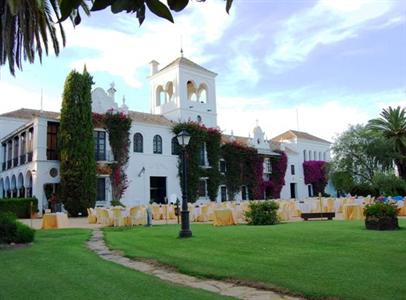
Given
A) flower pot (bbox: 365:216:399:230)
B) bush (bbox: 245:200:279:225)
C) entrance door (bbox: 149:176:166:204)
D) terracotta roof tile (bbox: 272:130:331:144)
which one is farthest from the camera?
terracotta roof tile (bbox: 272:130:331:144)

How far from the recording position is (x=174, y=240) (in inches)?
510

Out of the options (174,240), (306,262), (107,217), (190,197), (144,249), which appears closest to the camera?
(306,262)

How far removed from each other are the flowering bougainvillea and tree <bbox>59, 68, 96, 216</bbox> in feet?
96.5

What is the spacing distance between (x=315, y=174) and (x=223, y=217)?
3731 centimetres

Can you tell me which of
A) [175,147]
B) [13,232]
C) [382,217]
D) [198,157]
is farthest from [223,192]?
[13,232]

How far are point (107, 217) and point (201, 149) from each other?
19.9 metres

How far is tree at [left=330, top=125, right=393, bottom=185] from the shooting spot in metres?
45.0

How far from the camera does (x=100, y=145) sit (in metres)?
36.0

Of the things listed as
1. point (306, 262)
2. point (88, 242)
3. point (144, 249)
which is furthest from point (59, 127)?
point (306, 262)

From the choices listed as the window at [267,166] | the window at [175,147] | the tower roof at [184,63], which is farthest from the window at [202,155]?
the window at [267,166]

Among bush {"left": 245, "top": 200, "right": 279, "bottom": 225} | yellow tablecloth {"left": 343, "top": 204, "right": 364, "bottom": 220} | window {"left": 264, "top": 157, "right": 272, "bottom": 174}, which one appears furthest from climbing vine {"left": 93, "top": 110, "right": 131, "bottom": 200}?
yellow tablecloth {"left": 343, "top": 204, "right": 364, "bottom": 220}

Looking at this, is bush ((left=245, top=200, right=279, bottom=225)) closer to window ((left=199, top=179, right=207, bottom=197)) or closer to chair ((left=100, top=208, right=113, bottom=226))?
chair ((left=100, top=208, right=113, bottom=226))

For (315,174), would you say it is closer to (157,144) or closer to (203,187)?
(203,187)

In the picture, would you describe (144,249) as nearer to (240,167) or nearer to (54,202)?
(54,202)
